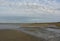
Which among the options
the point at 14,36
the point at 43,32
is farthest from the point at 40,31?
the point at 14,36

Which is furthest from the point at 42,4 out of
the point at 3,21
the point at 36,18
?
the point at 3,21

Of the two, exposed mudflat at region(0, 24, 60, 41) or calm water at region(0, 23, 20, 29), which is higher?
calm water at region(0, 23, 20, 29)

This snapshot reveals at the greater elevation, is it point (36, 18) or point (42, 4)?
point (42, 4)

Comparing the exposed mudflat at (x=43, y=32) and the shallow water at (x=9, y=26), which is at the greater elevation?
the shallow water at (x=9, y=26)

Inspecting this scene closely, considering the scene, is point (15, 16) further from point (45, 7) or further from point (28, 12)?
point (45, 7)

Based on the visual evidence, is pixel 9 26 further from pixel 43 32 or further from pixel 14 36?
pixel 43 32

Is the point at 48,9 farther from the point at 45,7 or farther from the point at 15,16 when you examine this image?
the point at 15,16

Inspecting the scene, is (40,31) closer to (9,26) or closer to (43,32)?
(43,32)

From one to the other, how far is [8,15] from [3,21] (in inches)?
2.7

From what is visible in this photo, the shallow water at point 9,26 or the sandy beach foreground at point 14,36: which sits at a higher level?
the shallow water at point 9,26

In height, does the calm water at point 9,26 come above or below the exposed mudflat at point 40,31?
above

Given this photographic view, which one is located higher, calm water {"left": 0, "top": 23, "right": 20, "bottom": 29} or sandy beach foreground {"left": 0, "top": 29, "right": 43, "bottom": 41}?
calm water {"left": 0, "top": 23, "right": 20, "bottom": 29}

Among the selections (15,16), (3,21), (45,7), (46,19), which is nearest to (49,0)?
(45,7)

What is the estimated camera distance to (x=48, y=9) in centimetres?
129
